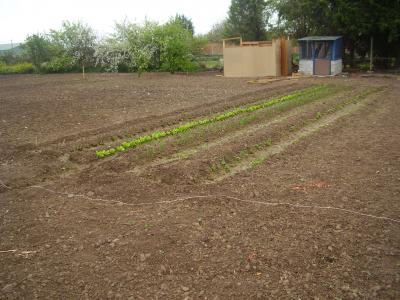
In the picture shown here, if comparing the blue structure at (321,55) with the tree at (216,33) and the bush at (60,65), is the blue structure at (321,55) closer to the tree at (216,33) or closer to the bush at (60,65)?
the bush at (60,65)

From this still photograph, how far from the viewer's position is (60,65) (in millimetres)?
35562

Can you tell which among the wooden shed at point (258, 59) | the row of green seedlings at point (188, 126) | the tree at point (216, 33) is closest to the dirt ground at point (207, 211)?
the row of green seedlings at point (188, 126)

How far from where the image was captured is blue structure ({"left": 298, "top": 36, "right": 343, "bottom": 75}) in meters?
23.4

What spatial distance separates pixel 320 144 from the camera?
853 centimetres

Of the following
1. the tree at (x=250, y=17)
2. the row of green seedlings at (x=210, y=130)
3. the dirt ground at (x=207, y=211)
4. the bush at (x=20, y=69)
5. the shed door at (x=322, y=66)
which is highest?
the tree at (x=250, y=17)

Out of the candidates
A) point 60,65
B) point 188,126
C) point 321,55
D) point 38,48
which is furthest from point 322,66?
point 38,48

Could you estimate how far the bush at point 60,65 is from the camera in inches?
1399

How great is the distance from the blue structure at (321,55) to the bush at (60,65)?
21.2m

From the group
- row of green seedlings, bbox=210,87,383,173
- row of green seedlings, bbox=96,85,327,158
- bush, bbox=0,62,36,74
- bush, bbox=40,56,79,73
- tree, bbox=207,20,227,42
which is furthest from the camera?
tree, bbox=207,20,227,42

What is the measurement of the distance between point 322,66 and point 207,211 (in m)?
20.7

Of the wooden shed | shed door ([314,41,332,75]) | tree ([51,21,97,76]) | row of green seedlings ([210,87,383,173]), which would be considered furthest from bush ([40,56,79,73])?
row of green seedlings ([210,87,383,173])

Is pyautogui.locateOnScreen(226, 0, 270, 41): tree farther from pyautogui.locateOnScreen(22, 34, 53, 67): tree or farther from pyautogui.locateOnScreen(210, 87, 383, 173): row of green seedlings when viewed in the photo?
pyautogui.locateOnScreen(210, 87, 383, 173): row of green seedlings

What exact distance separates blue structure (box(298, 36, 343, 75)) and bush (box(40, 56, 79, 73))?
21.2 m

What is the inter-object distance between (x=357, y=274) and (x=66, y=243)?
321 cm
